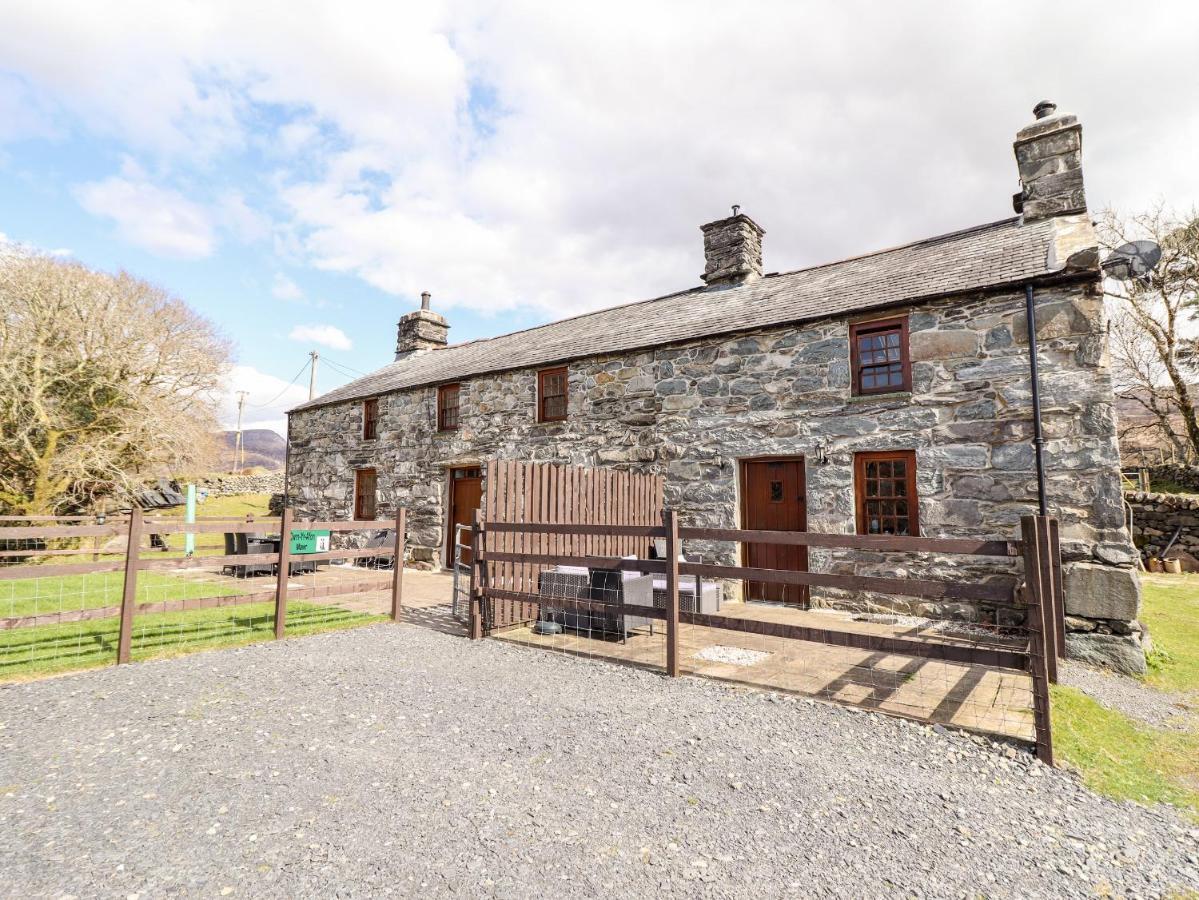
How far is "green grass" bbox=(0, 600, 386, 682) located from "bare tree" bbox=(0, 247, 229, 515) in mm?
9915

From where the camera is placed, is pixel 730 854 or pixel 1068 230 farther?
pixel 1068 230

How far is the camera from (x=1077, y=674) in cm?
634

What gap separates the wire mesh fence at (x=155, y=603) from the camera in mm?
5723

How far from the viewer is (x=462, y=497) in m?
14.1

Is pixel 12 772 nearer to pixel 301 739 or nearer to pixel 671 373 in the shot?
pixel 301 739

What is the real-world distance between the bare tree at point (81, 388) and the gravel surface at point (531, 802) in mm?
12995

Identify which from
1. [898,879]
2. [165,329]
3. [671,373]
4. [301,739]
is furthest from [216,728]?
[165,329]

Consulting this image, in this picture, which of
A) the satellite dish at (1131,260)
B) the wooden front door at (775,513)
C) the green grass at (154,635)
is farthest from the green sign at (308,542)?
the satellite dish at (1131,260)

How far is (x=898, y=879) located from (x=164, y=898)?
121 inches

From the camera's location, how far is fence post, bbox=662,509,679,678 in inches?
216

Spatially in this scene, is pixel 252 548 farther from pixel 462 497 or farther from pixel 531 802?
pixel 531 802

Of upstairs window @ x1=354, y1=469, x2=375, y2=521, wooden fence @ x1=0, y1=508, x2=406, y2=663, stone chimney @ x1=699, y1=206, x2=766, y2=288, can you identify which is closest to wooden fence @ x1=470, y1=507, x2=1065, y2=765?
wooden fence @ x1=0, y1=508, x2=406, y2=663

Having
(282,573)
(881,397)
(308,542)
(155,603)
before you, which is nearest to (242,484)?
(308,542)

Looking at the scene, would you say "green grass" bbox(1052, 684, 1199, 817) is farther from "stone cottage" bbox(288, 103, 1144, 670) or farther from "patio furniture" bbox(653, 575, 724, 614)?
"patio furniture" bbox(653, 575, 724, 614)
